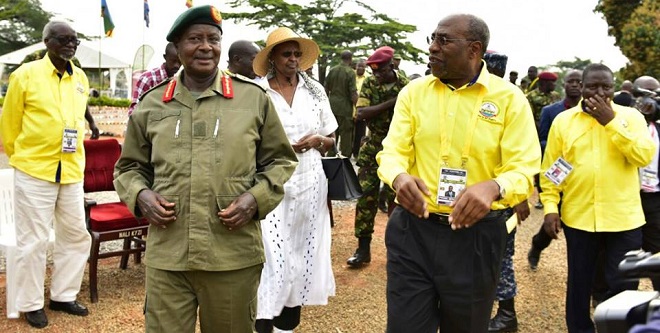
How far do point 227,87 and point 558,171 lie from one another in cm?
236

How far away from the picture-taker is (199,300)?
2793 millimetres

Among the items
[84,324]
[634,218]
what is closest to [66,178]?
[84,324]

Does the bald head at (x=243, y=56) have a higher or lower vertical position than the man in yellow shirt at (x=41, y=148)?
higher

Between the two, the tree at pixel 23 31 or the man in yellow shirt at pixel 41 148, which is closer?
the man in yellow shirt at pixel 41 148

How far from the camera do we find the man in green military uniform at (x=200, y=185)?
2678 millimetres

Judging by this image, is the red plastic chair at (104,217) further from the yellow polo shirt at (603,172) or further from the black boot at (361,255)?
the yellow polo shirt at (603,172)

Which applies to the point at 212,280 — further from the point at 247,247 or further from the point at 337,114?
the point at 337,114

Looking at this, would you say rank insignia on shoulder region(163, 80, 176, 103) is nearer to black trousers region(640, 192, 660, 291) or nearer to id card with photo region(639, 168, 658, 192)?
id card with photo region(639, 168, 658, 192)

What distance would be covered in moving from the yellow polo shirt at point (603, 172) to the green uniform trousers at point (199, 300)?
7.64 ft

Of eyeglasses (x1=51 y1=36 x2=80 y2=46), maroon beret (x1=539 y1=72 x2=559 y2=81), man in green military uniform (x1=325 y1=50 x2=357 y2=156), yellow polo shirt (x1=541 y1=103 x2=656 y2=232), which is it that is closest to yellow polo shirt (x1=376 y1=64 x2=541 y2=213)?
yellow polo shirt (x1=541 y1=103 x2=656 y2=232)

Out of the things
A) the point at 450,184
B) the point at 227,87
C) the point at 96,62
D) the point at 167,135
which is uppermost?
the point at 227,87

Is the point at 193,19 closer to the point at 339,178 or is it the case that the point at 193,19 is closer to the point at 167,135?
the point at 167,135

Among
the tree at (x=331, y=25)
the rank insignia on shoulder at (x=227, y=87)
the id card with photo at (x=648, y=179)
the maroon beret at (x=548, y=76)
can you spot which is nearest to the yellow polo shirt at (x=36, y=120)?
the rank insignia on shoulder at (x=227, y=87)

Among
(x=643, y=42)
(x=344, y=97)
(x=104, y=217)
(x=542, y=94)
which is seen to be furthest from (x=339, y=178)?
(x=643, y=42)
